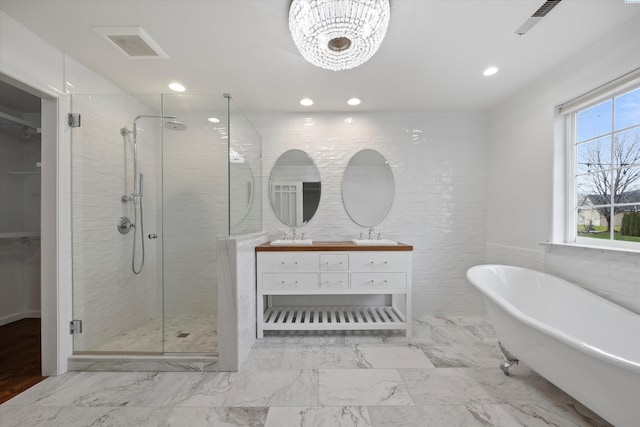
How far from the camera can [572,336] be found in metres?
1.25

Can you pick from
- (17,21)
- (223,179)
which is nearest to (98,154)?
(17,21)

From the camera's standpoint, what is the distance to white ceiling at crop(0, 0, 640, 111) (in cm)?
153

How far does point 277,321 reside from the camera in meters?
2.57

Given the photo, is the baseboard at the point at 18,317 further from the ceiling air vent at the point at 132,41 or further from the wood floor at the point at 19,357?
the ceiling air vent at the point at 132,41

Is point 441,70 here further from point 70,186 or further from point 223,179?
point 70,186

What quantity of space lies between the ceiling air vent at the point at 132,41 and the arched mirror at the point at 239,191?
0.92 metres

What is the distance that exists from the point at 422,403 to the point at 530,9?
2.32 meters

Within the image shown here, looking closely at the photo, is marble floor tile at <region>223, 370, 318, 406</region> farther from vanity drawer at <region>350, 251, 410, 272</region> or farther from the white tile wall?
the white tile wall

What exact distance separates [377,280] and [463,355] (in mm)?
855

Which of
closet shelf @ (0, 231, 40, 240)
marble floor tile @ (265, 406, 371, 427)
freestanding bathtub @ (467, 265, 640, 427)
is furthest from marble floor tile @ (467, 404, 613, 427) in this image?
closet shelf @ (0, 231, 40, 240)

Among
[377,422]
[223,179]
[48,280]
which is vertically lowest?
[377,422]

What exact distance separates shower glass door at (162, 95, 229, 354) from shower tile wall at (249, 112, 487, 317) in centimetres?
99

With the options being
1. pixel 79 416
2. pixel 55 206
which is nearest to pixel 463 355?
pixel 79 416

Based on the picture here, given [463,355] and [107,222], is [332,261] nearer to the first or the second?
[463,355]
